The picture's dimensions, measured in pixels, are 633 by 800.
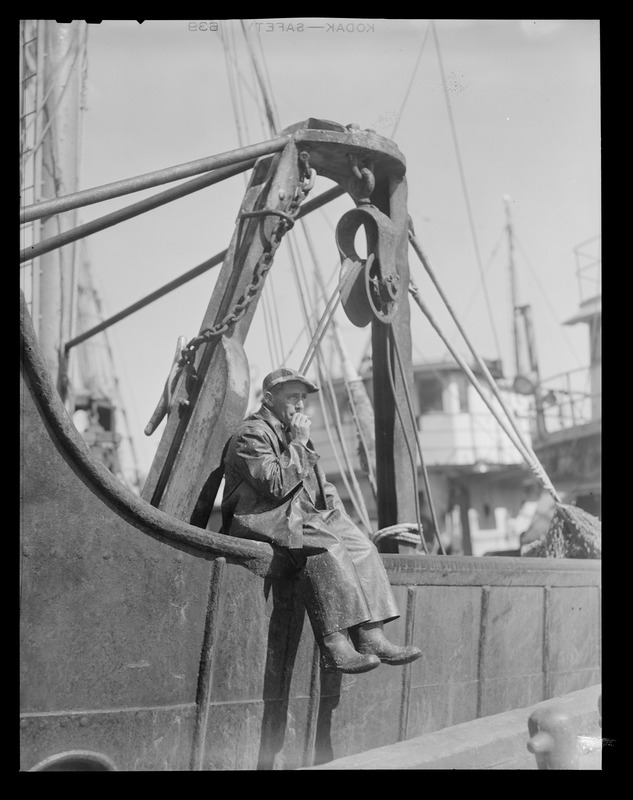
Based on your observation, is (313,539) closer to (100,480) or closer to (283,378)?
(283,378)

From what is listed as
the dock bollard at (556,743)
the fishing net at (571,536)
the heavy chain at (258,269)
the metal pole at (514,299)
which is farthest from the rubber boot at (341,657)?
the metal pole at (514,299)

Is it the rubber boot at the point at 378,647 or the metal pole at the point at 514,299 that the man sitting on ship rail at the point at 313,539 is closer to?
the rubber boot at the point at 378,647

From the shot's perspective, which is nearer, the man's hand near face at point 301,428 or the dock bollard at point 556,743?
the dock bollard at point 556,743

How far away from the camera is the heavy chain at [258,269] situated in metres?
5.07

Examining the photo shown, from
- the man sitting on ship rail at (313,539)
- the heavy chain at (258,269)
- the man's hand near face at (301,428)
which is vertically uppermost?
the heavy chain at (258,269)

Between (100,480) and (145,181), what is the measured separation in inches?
76.0

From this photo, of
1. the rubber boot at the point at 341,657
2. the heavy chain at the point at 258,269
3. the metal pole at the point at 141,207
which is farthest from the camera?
the metal pole at the point at 141,207

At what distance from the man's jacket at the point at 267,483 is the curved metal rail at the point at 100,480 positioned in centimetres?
17

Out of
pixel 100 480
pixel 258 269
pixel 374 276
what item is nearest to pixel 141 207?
pixel 258 269

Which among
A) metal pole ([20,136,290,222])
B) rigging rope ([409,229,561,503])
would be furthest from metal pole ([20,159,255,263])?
rigging rope ([409,229,561,503])

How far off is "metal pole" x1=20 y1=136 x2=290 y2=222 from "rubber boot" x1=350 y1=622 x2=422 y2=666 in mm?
2458
